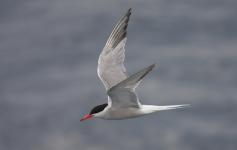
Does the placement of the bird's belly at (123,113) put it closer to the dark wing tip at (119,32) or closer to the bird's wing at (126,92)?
the bird's wing at (126,92)

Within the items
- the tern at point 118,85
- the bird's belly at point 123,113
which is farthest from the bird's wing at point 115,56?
the bird's belly at point 123,113

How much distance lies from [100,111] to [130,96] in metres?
1.31

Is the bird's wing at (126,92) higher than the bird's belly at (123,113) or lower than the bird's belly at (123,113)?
higher

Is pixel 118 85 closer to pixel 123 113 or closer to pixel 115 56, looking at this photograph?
pixel 123 113

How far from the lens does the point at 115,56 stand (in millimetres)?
13648

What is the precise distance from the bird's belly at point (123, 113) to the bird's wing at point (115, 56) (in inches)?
45.0

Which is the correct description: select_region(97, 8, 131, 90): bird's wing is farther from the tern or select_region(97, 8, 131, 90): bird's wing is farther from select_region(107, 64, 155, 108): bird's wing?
select_region(107, 64, 155, 108): bird's wing

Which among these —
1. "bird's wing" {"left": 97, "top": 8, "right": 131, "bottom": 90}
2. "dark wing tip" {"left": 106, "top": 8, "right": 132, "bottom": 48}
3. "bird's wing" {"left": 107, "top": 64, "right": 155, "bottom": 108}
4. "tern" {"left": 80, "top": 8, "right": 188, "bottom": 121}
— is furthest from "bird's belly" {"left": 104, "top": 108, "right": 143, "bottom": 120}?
"dark wing tip" {"left": 106, "top": 8, "right": 132, "bottom": 48}

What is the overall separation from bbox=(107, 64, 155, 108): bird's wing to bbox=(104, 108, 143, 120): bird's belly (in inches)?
4.9

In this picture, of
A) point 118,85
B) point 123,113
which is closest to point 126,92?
point 118,85

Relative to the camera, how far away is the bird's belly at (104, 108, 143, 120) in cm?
1209

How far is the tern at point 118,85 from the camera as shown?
1084cm

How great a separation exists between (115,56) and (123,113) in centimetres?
203

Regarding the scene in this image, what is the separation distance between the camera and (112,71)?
13328 millimetres
